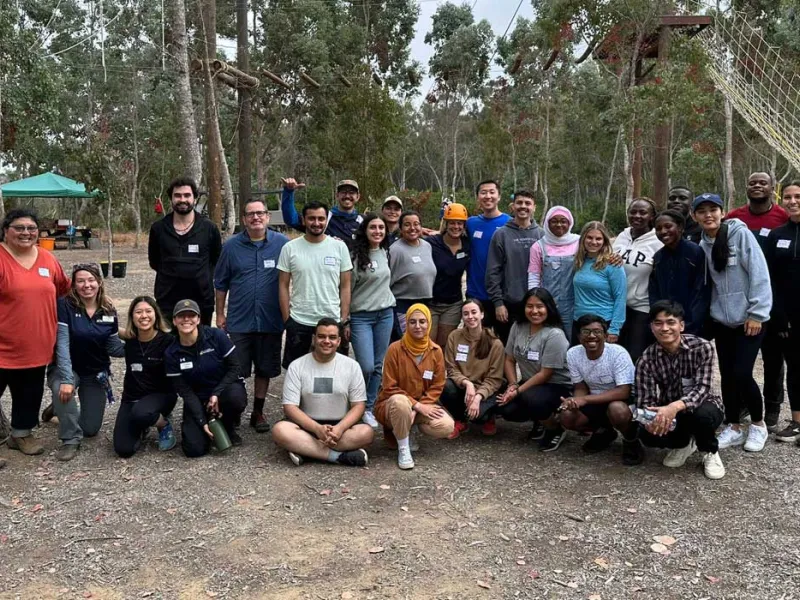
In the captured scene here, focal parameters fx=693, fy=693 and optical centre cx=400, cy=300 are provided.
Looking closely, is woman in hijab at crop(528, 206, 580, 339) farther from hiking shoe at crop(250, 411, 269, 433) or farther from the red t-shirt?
the red t-shirt

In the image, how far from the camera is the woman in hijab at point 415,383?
15.0 ft

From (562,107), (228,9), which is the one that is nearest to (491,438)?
(228,9)

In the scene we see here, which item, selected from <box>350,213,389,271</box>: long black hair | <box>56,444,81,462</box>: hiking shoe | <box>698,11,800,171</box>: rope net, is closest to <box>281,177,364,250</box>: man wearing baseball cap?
<box>350,213,389,271</box>: long black hair

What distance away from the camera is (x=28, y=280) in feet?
14.6

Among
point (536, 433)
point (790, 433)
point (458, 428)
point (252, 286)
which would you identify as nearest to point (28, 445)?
point (252, 286)

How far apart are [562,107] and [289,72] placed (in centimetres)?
1231

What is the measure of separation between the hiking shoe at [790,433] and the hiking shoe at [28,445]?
509 cm

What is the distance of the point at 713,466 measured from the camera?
13.9 feet

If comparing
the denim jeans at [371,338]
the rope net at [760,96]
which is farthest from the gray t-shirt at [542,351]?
the rope net at [760,96]

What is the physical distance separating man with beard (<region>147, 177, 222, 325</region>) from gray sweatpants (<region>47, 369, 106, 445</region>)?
74 centimetres

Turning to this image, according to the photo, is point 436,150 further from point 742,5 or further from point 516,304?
point 516,304

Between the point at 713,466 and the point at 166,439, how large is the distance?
3.60 meters

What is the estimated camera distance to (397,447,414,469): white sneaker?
446cm

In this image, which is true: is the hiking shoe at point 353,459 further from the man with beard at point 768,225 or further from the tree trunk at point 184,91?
the tree trunk at point 184,91
